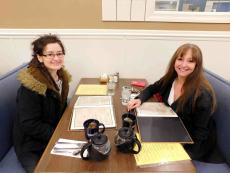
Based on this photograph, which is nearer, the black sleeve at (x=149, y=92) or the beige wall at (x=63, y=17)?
the black sleeve at (x=149, y=92)

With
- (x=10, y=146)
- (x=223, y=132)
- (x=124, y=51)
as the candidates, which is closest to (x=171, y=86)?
(x=223, y=132)

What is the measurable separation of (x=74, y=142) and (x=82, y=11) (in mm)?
1355

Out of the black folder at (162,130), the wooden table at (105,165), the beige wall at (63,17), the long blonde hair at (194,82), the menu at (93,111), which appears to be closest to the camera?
the wooden table at (105,165)

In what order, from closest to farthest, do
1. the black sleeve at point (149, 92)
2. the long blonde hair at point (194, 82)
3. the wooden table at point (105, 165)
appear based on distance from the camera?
the wooden table at point (105, 165) → the long blonde hair at point (194, 82) → the black sleeve at point (149, 92)

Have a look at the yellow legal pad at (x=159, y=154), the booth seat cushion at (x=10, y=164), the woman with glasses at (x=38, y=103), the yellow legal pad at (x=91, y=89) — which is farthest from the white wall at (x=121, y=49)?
the yellow legal pad at (x=159, y=154)

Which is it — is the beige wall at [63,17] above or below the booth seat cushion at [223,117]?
above

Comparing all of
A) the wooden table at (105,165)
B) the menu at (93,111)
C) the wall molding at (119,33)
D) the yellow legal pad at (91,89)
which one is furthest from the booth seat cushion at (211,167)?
the wall molding at (119,33)

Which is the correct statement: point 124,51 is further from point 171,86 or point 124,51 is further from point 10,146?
point 10,146

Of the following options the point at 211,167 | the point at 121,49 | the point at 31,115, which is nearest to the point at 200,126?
the point at 211,167

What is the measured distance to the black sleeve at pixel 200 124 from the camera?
4.24 feet

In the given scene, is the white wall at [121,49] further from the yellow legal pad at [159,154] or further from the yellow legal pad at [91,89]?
the yellow legal pad at [159,154]

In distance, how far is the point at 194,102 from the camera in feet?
4.41

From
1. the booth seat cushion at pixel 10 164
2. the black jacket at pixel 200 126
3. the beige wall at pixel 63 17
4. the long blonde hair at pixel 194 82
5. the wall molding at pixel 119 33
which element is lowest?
the booth seat cushion at pixel 10 164

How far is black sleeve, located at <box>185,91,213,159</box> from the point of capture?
1.29 m
